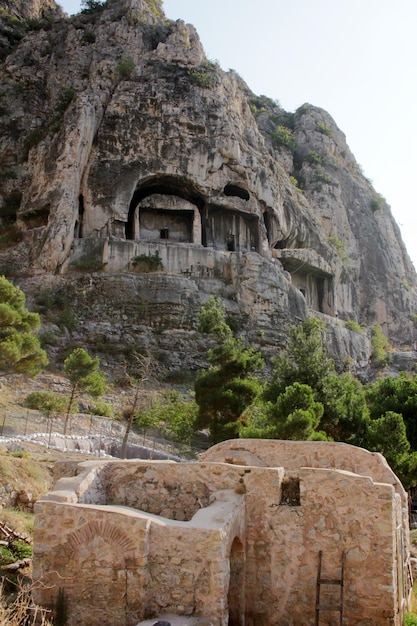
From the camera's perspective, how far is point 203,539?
25.1 ft

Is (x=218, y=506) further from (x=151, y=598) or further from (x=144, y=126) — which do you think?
(x=144, y=126)

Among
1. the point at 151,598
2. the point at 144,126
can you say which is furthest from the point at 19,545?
the point at 144,126

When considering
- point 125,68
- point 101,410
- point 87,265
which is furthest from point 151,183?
point 101,410

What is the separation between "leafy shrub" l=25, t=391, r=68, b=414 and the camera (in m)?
23.0

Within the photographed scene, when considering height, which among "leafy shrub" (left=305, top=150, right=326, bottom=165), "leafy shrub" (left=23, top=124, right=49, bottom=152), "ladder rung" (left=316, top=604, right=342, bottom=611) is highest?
"leafy shrub" (left=305, top=150, right=326, bottom=165)

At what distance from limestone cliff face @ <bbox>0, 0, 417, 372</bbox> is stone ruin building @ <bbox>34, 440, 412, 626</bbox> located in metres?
25.1

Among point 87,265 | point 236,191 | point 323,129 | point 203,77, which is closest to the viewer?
point 87,265

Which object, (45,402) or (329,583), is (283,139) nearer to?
(45,402)

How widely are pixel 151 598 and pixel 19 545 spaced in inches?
134

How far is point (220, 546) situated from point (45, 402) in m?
16.9

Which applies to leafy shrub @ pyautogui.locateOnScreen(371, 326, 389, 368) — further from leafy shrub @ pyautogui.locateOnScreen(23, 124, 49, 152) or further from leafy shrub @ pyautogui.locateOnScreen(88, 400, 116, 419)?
leafy shrub @ pyautogui.locateOnScreen(23, 124, 49, 152)

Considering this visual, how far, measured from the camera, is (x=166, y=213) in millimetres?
42531

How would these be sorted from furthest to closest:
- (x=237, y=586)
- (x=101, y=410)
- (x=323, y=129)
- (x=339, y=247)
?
(x=323, y=129) → (x=339, y=247) → (x=101, y=410) → (x=237, y=586)

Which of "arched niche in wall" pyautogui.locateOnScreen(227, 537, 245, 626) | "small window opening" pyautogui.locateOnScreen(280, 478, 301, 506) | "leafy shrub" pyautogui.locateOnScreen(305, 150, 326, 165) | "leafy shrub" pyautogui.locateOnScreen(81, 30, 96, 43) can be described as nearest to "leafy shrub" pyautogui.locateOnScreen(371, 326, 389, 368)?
"leafy shrub" pyautogui.locateOnScreen(305, 150, 326, 165)
